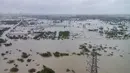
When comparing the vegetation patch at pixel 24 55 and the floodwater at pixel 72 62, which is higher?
the vegetation patch at pixel 24 55

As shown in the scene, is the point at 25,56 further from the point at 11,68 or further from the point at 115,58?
the point at 115,58

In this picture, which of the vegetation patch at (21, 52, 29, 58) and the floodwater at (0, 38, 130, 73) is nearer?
the floodwater at (0, 38, 130, 73)

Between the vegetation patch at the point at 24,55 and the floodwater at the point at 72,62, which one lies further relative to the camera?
the vegetation patch at the point at 24,55

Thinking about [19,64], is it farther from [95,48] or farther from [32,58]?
[95,48]

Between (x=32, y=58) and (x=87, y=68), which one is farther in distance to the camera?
(x=32, y=58)

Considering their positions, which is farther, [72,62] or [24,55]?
[24,55]

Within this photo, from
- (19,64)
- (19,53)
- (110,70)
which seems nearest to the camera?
(110,70)

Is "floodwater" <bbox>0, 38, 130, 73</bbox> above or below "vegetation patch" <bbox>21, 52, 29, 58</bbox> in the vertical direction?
below

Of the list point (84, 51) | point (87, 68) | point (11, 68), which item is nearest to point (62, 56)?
point (84, 51)

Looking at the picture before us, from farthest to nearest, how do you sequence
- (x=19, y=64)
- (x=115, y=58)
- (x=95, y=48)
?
(x=95, y=48)
(x=115, y=58)
(x=19, y=64)
